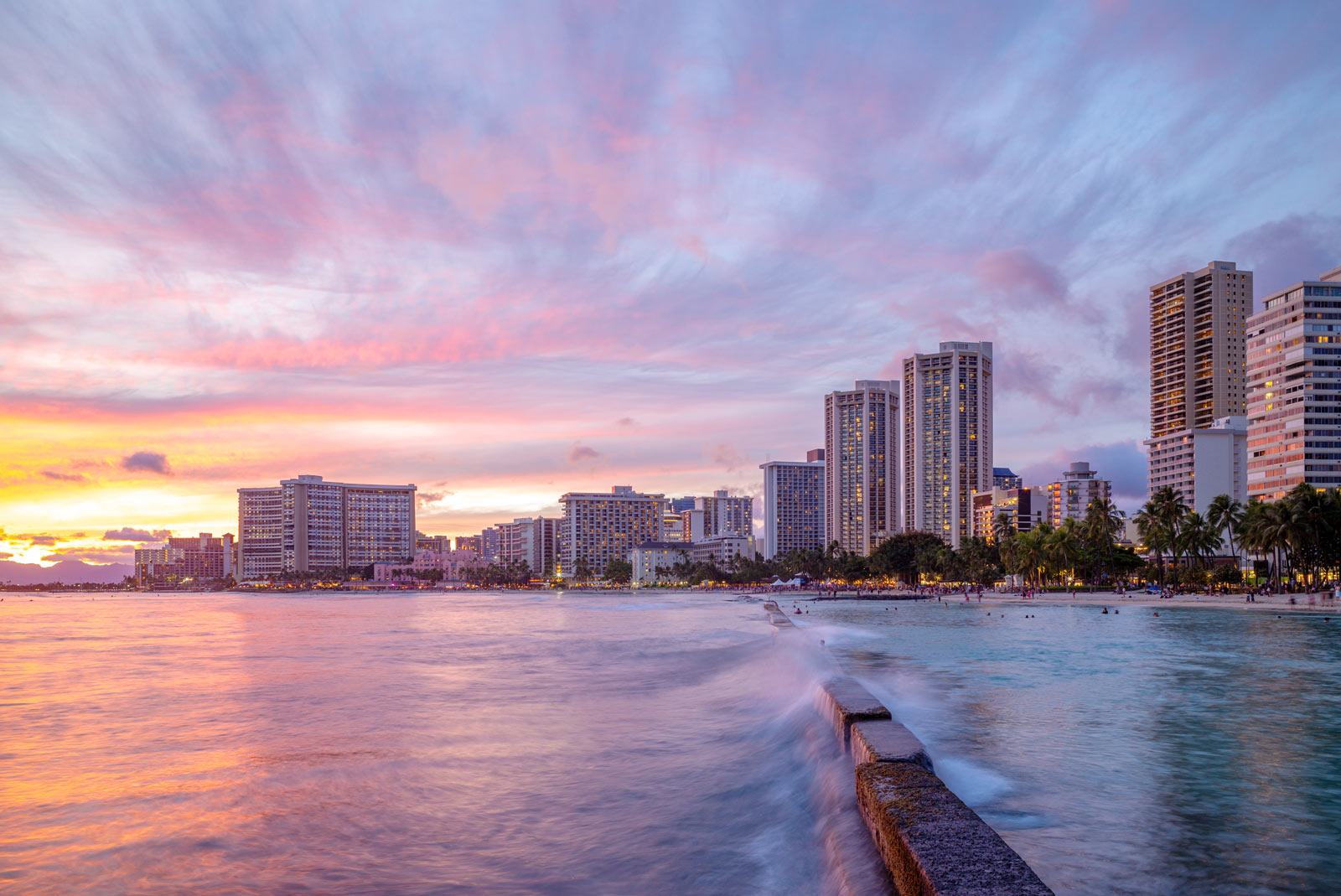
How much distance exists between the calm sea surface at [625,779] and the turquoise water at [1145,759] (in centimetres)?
5

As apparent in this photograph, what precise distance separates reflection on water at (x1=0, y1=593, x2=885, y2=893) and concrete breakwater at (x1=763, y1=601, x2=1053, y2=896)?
1.72 ft

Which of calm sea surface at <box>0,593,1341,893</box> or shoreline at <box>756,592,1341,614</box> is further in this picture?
shoreline at <box>756,592,1341,614</box>

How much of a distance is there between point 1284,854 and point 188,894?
31.2 feet

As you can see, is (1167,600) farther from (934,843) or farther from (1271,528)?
(934,843)

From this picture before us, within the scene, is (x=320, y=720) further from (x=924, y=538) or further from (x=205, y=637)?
(x=924, y=538)

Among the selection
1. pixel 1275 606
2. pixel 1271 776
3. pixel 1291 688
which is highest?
pixel 1271 776

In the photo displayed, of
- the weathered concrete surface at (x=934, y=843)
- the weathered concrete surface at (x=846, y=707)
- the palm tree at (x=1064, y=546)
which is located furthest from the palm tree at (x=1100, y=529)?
the weathered concrete surface at (x=934, y=843)

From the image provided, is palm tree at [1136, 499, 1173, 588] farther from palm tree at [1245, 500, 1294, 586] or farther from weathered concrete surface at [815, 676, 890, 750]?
weathered concrete surface at [815, 676, 890, 750]

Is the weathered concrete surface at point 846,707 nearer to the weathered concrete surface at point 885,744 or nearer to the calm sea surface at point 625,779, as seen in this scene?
the weathered concrete surface at point 885,744

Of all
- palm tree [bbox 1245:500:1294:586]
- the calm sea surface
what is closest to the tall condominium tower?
palm tree [bbox 1245:500:1294:586]

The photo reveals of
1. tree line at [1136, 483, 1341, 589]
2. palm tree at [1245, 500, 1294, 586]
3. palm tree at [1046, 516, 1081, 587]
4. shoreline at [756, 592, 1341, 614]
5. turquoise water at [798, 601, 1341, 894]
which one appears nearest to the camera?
turquoise water at [798, 601, 1341, 894]

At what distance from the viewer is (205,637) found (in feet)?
153

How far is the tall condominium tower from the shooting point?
13400cm

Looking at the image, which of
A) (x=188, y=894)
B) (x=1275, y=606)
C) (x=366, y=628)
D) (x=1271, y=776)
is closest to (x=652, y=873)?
(x=188, y=894)
